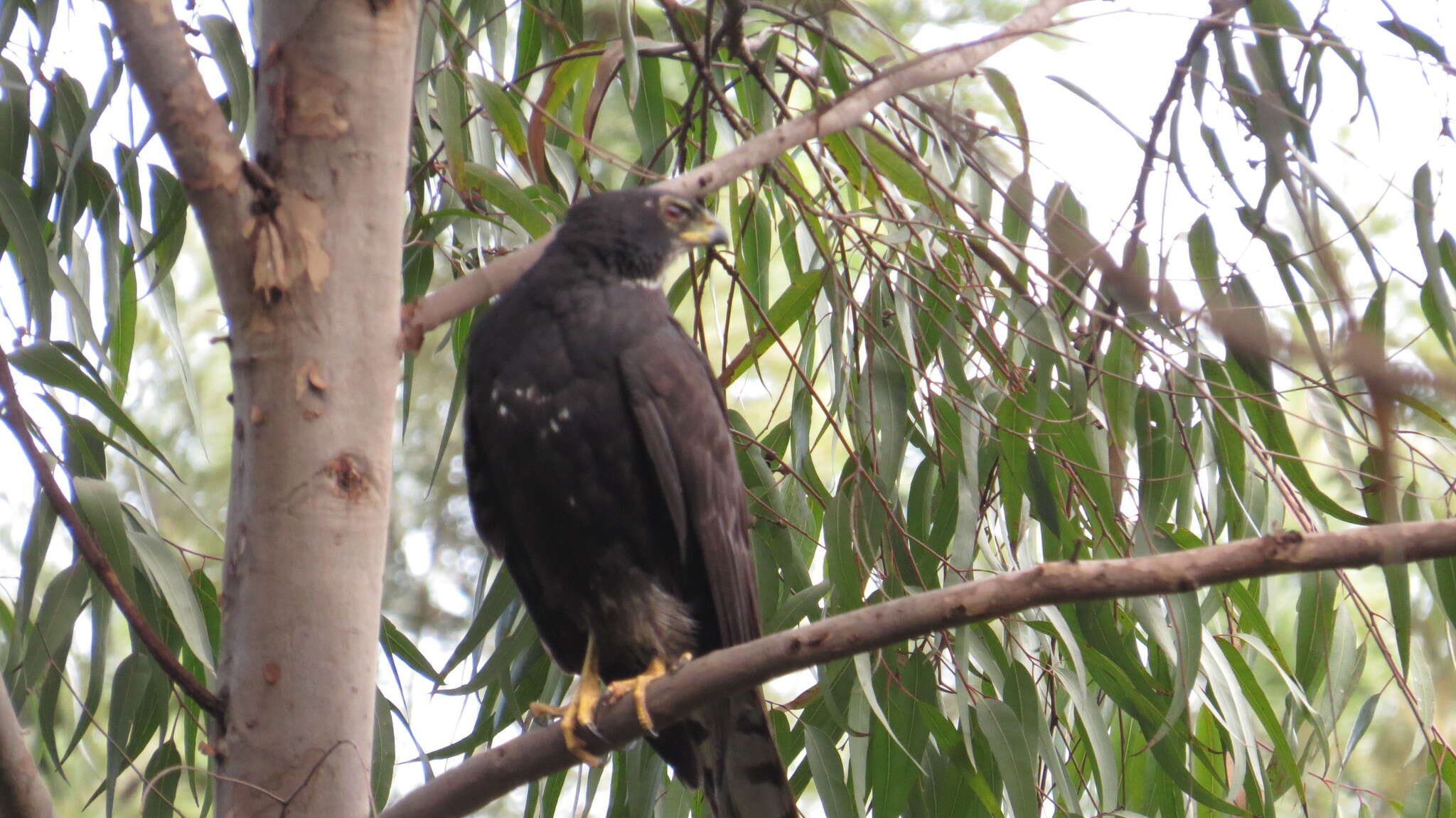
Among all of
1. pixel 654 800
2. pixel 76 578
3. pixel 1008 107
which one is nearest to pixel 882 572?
pixel 654 800

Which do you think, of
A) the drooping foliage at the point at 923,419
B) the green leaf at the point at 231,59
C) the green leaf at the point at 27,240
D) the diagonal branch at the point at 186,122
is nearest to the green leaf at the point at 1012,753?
the drooping foliage at the point at 923,419

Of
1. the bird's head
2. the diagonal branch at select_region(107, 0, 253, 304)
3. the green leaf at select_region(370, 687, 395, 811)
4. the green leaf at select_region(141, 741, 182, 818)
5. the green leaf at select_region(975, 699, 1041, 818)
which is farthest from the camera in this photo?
the bird's head

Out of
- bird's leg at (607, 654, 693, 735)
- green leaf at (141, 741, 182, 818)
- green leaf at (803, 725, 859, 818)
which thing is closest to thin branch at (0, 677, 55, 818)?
green leaf at (141, 741, 182, 818)

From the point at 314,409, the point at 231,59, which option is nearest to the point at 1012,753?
the point at 314,409

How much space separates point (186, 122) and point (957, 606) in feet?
4.78

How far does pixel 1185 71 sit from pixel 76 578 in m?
2.38

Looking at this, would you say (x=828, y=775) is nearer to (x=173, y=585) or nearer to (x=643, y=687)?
(x=643, y=687)

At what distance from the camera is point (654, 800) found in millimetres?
3186

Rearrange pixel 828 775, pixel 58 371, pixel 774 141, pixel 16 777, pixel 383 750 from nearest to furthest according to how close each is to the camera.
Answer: pixel 16 777, pixel 774 141, pixel 58 371, pixel 828 775, pixel 383 750

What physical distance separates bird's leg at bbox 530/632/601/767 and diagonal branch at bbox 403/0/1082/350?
29.3 inches

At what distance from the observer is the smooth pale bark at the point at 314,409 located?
6.66ft

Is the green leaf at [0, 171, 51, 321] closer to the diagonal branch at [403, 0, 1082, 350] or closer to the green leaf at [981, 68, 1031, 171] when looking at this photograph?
the diagonal branch at [403, 0, 1082, 350]

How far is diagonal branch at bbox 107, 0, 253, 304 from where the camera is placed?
2.11 m

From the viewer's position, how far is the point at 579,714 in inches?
102
